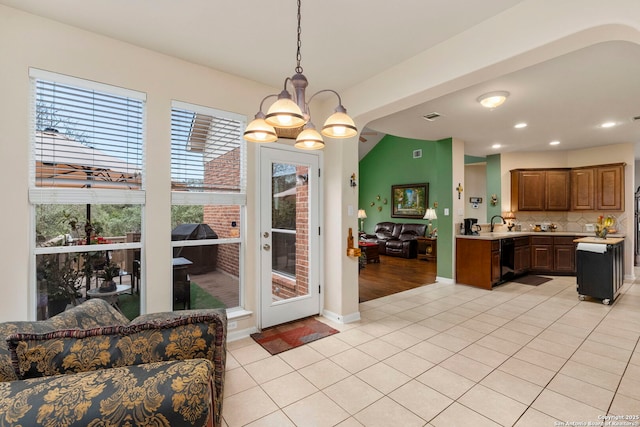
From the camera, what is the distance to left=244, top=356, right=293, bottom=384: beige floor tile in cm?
245

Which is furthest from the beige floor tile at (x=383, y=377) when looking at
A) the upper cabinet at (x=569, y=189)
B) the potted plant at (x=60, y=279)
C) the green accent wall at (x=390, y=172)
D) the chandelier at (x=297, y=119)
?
the upper cabinet at (x=569, y=189)

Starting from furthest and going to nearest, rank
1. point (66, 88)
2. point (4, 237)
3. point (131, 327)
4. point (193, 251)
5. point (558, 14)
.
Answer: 1. point (193, 251)
2. point (66, 88)
3. point (4, 237)
4. point (558, 14)
5. point (131, 327)

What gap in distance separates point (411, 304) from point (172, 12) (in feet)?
13.9

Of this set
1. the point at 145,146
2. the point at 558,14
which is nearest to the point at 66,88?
the point at 145,146

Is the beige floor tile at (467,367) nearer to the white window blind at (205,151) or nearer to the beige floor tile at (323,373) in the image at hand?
the beige floor tile at (323,373)

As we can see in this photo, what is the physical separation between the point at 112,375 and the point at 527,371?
117 inches

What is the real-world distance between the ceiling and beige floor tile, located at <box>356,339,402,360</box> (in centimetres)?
278

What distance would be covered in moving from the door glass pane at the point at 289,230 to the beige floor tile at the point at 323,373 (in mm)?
1049

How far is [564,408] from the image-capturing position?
2.04m

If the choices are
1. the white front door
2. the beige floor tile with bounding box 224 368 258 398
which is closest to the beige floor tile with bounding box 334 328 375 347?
the white front door

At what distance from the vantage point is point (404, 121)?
4520 millimetres

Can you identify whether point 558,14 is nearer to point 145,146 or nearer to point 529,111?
point 529,111

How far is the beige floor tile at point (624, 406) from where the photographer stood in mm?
2002

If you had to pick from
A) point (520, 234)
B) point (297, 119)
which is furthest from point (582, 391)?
point (520, 234)
